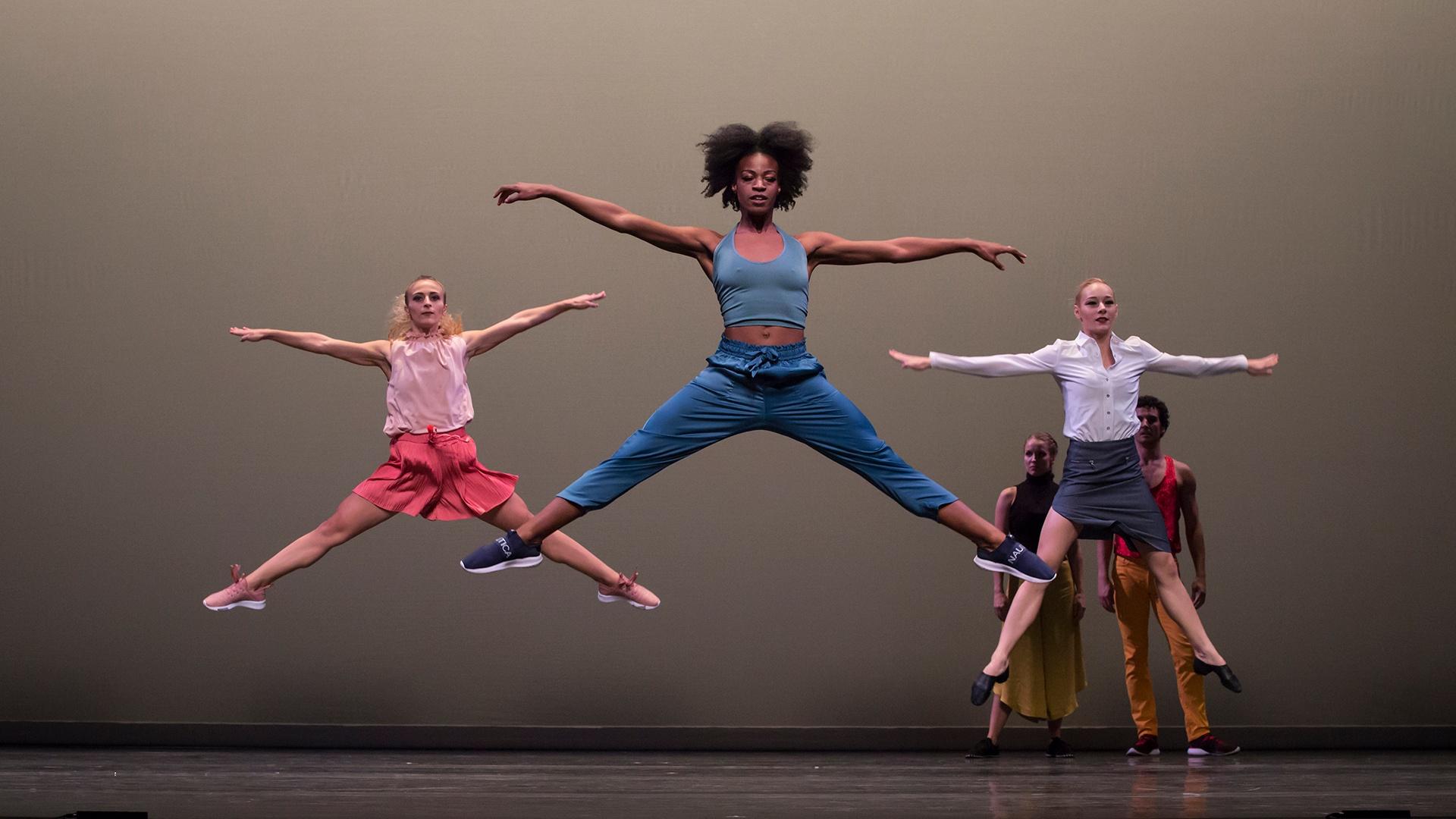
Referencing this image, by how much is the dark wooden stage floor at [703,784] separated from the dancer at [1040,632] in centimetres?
24

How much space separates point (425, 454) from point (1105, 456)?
103 inches

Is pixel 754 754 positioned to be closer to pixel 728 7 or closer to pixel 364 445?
pixel 364 445

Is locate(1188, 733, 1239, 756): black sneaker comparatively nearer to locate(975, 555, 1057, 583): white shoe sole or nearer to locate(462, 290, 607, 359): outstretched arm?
locate(975, 555, 1057, 583): white shoe sole

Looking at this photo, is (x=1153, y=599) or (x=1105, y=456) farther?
(x=1153, y=599)

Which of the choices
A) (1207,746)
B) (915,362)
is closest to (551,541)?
(915,362)

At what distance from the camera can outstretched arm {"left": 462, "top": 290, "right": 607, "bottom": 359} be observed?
517 cm

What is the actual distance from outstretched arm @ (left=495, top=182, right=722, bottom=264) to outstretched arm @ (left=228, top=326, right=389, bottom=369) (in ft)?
2.65

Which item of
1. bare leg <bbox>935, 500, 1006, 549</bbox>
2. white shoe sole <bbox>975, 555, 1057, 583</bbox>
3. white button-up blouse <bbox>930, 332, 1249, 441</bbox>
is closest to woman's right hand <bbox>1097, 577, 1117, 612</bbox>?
white button-up blouse <bbox>930, 332, 1249, 441</bbox>

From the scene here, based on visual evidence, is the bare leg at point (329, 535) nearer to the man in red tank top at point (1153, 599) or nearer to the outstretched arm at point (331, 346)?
the outstretched arm at point (331, 346)

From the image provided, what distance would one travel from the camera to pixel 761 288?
480cm

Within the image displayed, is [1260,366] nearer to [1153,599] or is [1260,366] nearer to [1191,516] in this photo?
[1191,516]

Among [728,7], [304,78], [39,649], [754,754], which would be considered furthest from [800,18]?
[39,649]

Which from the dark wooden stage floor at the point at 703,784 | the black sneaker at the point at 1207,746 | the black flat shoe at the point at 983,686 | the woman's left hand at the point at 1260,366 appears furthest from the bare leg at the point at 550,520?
the black sneaker at the point at 1207,746

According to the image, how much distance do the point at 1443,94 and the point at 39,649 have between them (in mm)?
7549
